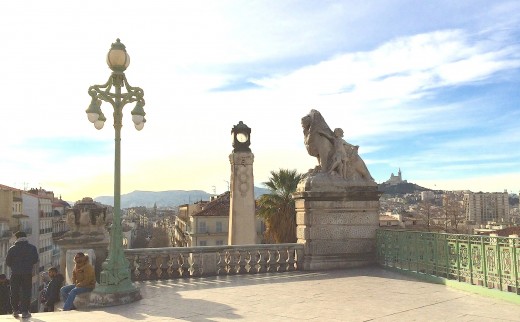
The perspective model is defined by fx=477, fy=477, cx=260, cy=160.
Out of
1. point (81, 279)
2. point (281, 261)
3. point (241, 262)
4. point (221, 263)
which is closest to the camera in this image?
point (81, 279)

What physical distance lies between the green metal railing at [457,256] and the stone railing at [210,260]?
2340 mm

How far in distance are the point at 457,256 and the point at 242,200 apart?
1048 centimetres

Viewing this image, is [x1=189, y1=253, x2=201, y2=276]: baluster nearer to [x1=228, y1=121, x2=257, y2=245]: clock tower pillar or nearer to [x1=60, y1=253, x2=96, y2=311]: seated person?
[x1=60, y1=253, x2=96, y2=311]: seated person

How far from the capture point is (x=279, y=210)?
22969 millimetres

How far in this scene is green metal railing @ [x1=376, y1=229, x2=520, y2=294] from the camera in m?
7.79

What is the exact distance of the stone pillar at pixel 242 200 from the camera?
1855 centimetres

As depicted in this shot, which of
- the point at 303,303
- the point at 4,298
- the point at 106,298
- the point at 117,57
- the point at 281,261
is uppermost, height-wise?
the point at 117,57

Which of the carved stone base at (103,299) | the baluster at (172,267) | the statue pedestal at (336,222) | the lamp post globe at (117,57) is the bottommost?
the carved stone base at (103,299)

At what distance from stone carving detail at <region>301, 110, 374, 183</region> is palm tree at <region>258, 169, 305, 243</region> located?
10140mm

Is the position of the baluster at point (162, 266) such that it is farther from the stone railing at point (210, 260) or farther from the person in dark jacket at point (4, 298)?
the person in dark jacket at point (4, 298)

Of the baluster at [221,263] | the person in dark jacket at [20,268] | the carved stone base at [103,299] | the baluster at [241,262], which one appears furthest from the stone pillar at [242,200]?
the person in dark jacket at [20,268]

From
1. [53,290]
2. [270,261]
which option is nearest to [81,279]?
[53,290]

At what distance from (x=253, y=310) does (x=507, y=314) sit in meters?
3.60

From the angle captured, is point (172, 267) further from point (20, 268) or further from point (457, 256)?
point (457, 256)
